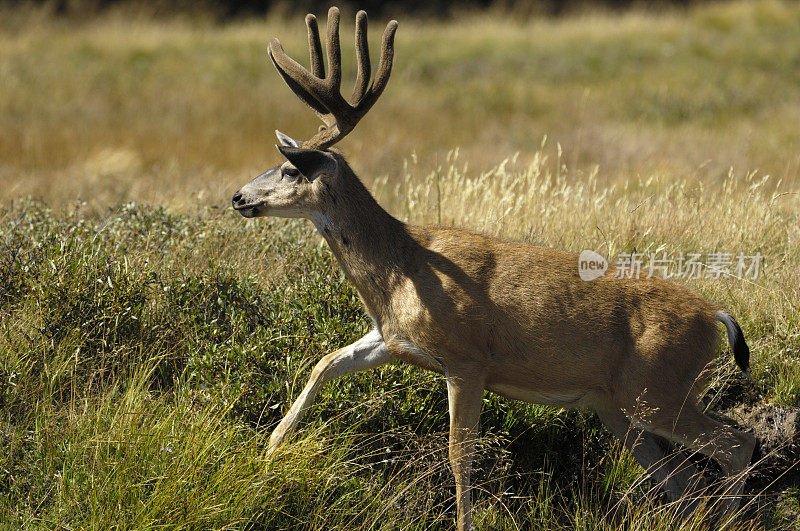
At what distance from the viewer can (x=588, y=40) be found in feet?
80.5

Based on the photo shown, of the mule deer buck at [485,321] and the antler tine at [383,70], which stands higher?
the antler tine at [383,70]

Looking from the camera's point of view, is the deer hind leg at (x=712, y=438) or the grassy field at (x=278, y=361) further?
the deer hind leg at (x=712, y=438)

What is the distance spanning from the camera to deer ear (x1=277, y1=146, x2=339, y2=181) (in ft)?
14.9

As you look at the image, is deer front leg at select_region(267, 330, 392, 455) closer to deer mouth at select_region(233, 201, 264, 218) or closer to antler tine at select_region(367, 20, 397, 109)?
deer mouth at select_region(233, 201, 264, 218)

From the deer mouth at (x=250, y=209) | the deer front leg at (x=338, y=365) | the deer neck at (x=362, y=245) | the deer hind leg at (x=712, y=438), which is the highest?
the deer mouth at (x=250, y=209)

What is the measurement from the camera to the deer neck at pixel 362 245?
4855 millimetres

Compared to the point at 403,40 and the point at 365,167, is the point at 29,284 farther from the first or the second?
the point at 403,40

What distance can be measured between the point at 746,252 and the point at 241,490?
4.46 metres

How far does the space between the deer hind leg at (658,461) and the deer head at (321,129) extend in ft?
6.41

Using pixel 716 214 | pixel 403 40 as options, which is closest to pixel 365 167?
pixel 716 214

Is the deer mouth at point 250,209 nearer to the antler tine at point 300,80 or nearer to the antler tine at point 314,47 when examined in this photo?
the antler tine at point 300,80

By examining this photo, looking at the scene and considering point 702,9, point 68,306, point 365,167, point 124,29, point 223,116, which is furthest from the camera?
point 702,9

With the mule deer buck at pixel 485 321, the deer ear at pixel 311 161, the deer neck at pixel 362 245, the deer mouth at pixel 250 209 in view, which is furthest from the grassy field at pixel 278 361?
the deer ear at pixel 311 161

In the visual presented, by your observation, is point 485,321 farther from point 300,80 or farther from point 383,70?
point 300,80
